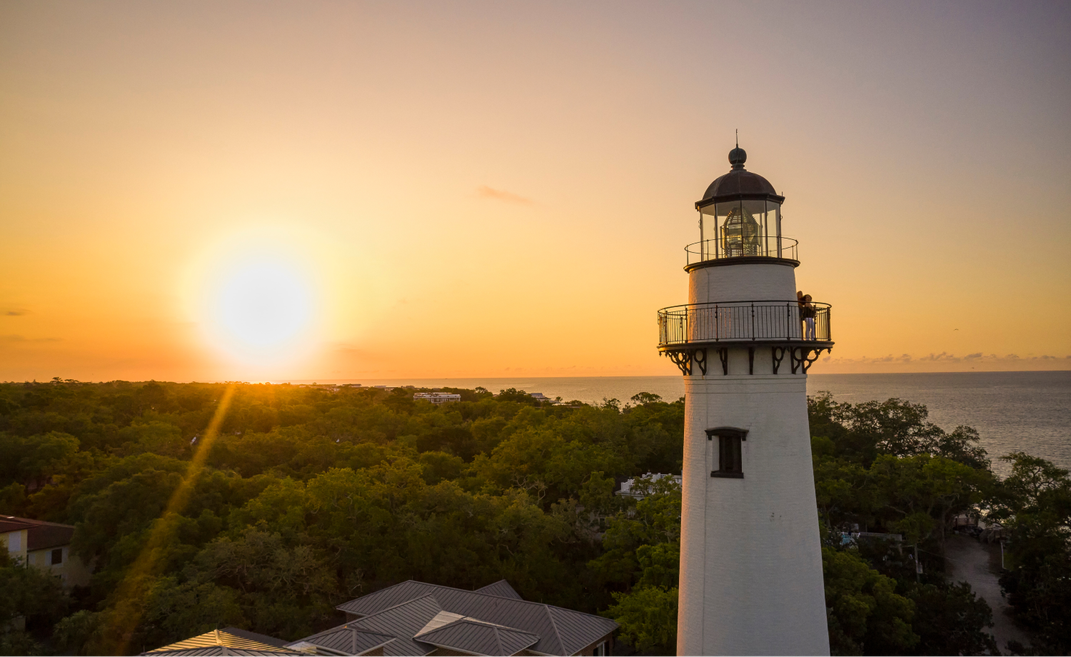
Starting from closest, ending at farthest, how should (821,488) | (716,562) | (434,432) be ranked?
(716,562) < (821,488) < (434,432)

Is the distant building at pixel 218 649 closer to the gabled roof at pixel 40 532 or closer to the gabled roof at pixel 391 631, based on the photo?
the gabled roof at pixel 391 631

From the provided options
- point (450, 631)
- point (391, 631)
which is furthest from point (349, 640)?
point (450, 631)

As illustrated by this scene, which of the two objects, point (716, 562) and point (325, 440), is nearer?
point (716, 562)

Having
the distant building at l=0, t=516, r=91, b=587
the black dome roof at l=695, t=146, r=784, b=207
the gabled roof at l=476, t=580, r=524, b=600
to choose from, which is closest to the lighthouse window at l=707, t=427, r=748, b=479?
the black dome roof at l=695, t=146, r=784, b=207

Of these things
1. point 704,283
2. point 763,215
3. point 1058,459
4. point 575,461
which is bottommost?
point 1058,459

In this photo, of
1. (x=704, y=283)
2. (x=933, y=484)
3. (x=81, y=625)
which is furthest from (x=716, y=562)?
(x=933, y=484)

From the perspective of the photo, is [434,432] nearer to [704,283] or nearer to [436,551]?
[436,551]
